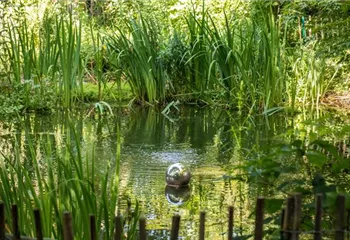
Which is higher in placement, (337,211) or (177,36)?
(177,36)

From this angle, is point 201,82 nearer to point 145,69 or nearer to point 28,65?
point 145,69

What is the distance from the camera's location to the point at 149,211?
3.82m

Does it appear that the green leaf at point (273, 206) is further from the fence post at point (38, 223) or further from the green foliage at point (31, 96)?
the green foliage at point (31, 96)

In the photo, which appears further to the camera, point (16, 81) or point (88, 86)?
point (88, 86)

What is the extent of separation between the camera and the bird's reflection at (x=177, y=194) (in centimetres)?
409

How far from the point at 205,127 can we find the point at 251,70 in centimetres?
117

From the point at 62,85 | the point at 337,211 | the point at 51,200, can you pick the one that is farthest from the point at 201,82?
the point at 337,211

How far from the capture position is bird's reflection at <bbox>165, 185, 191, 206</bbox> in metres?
4.09

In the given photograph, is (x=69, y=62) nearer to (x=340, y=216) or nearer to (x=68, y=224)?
(x=68, y=224)

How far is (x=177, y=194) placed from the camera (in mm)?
4215

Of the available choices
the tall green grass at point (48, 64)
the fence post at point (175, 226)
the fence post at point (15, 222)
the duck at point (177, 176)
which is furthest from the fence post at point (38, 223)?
the tall green grass at point (48, 64)

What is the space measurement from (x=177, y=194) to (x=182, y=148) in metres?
1.58

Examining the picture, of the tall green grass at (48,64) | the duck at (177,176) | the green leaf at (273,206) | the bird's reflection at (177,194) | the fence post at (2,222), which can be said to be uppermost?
the tall green grass at (48,64)

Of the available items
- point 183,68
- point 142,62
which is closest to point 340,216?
point 142,62
